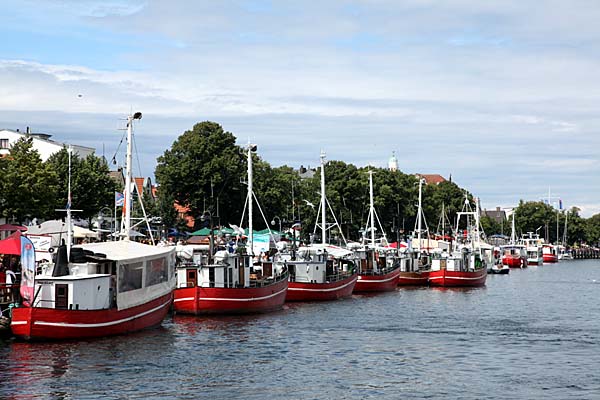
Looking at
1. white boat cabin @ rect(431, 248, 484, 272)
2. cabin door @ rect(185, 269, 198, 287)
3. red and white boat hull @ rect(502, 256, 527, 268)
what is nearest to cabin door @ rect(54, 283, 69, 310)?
cabin door @ rect(185, 269, 198, 287)

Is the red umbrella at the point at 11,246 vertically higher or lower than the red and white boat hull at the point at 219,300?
higher

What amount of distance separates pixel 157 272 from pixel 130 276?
3505mm

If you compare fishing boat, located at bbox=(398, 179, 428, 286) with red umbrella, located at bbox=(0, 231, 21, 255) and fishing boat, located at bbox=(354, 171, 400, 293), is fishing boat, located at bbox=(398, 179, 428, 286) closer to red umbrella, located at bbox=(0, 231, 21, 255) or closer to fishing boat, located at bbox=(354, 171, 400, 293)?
fishing boat, located at bbox=(354, 171, 400, 293)

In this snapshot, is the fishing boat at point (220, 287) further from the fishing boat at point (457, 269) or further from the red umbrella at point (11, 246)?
the fishing boat at point (457, 269)

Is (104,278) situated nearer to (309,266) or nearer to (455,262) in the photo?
(309,266)

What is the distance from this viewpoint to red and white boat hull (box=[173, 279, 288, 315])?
6184 cm

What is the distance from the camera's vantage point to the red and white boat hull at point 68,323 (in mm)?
46188

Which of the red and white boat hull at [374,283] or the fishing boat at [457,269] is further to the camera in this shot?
the fishing boat at [457,269]

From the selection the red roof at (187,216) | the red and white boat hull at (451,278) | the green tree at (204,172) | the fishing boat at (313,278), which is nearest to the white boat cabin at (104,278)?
the fishing boat at (313,278)

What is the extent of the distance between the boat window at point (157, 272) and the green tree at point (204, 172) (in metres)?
66.9

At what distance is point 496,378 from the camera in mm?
42719

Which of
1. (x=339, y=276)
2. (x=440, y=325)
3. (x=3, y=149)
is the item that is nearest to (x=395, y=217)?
(x=3, y=149)

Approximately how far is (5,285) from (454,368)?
23010mm

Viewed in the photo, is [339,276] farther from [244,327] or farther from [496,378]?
[496,378]
